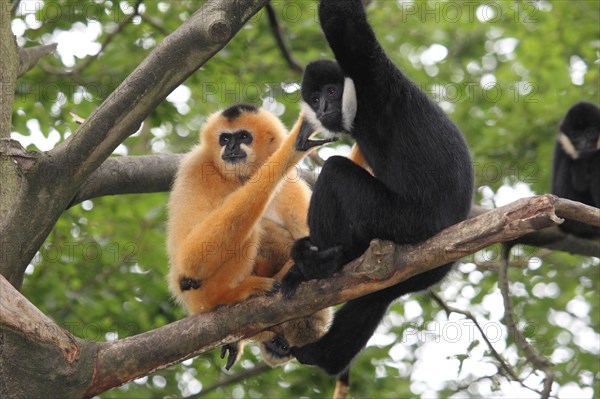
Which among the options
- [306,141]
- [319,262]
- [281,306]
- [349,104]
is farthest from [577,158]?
[281,306]

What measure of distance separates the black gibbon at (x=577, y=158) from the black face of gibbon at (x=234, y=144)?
6955 mm

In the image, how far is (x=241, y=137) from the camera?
7.47 m

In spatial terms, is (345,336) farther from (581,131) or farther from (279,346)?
A: (581,131)

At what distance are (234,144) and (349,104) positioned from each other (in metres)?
1.67

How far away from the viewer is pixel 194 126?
13.7m

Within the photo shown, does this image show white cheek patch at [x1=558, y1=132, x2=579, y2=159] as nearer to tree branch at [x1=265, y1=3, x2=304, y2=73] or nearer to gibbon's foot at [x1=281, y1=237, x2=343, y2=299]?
tree branch at [x1=265, y1=3, x2=304, y2=73]

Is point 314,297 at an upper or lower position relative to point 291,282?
lower

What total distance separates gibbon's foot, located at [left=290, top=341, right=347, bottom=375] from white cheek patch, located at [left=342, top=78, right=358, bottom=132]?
2.07 meters

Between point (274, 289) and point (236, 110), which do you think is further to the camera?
point (236, 110)

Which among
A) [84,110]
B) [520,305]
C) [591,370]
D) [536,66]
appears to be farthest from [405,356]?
[84,110]

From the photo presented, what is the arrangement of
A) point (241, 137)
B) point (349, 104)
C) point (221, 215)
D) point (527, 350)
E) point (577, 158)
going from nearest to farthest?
1. point (349, 104)
2. point (221, 215)
3. point (527, 350)
4. point (241, 137)
5. point (577, 158)

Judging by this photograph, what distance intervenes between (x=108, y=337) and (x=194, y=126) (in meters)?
4.82

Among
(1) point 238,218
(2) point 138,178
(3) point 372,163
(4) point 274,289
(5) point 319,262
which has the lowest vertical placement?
(4) point 274,289

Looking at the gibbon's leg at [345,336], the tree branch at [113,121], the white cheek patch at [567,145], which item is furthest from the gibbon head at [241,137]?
the white cheek patch at [567,145]
